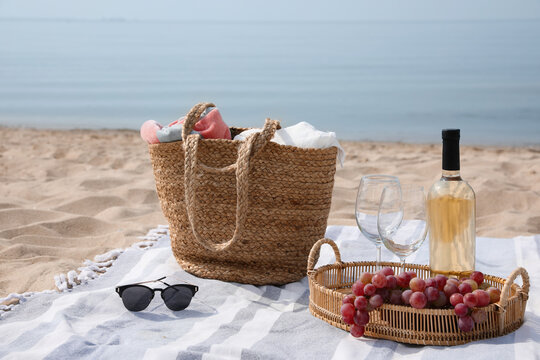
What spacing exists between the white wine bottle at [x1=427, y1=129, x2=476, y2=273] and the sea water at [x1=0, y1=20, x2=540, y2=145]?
6763 mm

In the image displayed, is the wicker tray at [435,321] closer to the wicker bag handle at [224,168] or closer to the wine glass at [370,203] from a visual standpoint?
the wine glass at [370,203]

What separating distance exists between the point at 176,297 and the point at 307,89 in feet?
36.7

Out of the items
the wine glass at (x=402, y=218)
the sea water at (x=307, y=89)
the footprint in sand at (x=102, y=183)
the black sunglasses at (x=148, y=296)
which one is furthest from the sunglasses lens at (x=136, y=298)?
the sea water at (x=307, y=89)

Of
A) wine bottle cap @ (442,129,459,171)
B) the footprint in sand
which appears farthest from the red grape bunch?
the footprint in sand

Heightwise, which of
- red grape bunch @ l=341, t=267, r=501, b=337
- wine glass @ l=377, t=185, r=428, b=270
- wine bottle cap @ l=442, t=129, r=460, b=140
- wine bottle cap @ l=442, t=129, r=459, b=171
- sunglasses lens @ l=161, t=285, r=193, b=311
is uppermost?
Answer: wine bottle cap @ l=442, t=129, r=460, b=140

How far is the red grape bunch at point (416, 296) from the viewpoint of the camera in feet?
5.51

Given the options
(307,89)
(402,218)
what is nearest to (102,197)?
(402,218)

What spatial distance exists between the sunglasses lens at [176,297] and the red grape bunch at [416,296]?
601mm

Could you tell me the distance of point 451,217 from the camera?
71.9 inches

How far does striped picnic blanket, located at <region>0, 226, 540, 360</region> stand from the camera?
5.65ft

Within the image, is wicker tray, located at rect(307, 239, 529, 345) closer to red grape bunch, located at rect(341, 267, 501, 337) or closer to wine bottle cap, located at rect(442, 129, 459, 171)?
red grape bunch, located at rect(341, 267, 501, 337)

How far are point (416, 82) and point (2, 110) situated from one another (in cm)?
838

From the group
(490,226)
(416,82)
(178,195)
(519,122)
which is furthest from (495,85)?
(178,195)

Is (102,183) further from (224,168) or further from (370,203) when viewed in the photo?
(370,203)
